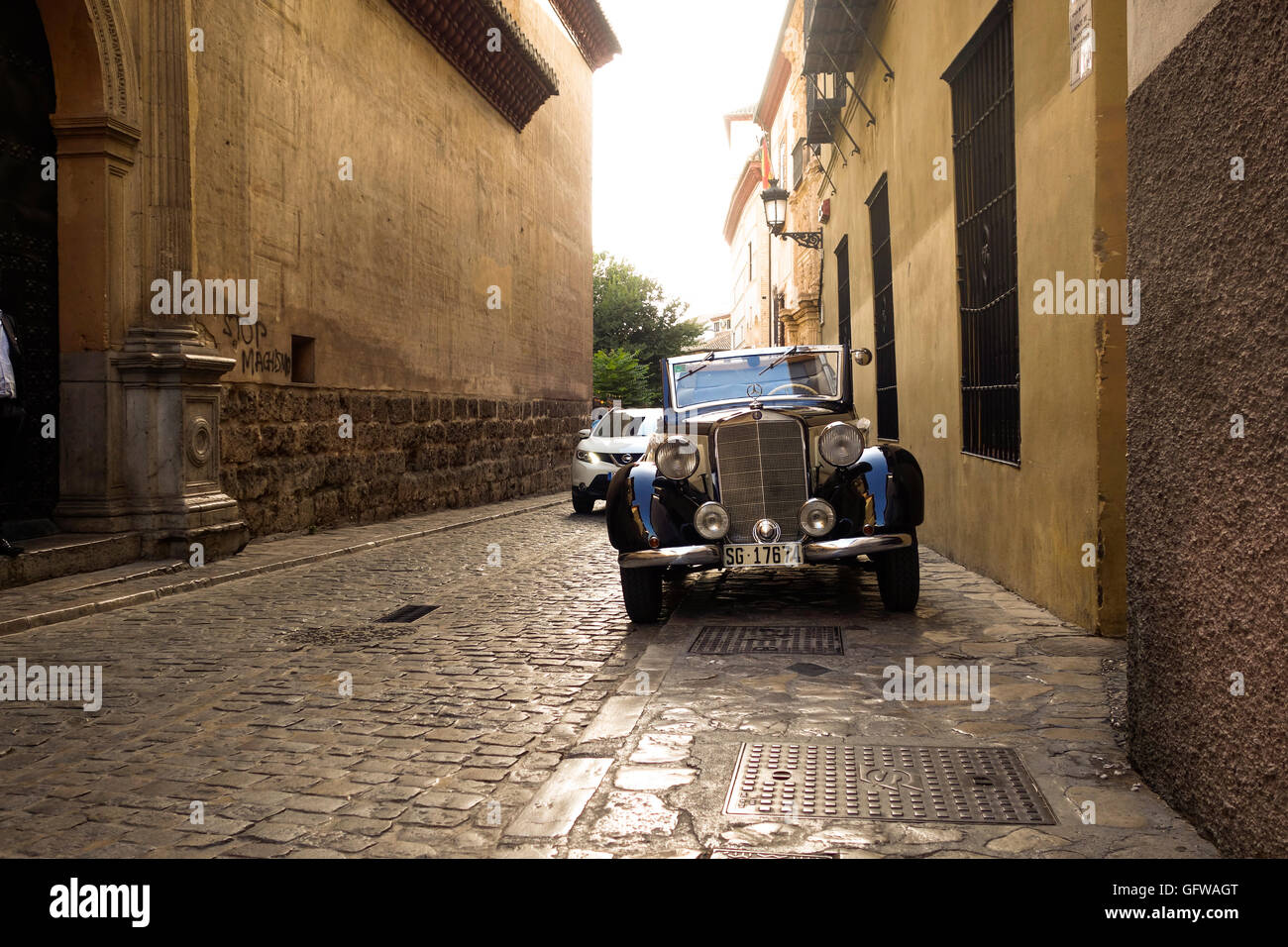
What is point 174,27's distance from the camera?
9250 mm

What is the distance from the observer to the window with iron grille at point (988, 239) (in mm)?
7316

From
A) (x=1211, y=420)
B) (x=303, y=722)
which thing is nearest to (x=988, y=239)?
(x=1211, y=420)

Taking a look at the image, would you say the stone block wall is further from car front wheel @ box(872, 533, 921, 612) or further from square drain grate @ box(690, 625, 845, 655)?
car front wheel @ box(872, 533, 921, 612)

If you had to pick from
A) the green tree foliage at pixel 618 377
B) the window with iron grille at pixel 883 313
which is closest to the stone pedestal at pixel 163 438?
the window with iron grille at pixel 883 313

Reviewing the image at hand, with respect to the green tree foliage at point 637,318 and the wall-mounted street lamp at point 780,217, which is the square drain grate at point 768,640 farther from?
the green tree foliage at point 637,318

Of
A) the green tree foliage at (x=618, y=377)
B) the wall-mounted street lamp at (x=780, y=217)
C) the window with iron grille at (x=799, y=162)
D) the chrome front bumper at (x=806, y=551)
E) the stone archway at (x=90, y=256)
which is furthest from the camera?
the green tree foliage at (x=618, y=377)

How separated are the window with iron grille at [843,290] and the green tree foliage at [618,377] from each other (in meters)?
18.9

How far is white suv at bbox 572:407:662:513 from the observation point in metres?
15.0

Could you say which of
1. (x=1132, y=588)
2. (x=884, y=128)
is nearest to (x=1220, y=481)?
(x=1132, y=588)

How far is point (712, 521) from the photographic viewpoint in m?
6.29

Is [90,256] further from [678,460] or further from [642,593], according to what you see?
[642,593]

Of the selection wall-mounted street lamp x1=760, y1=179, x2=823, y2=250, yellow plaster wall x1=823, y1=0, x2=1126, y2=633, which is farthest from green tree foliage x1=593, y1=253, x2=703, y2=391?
yellow plaster wall x1=823, y1=0, x2=1126, y2=633

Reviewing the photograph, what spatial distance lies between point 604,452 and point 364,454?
3.62 meters

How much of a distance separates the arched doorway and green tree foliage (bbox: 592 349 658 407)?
28.5 m
